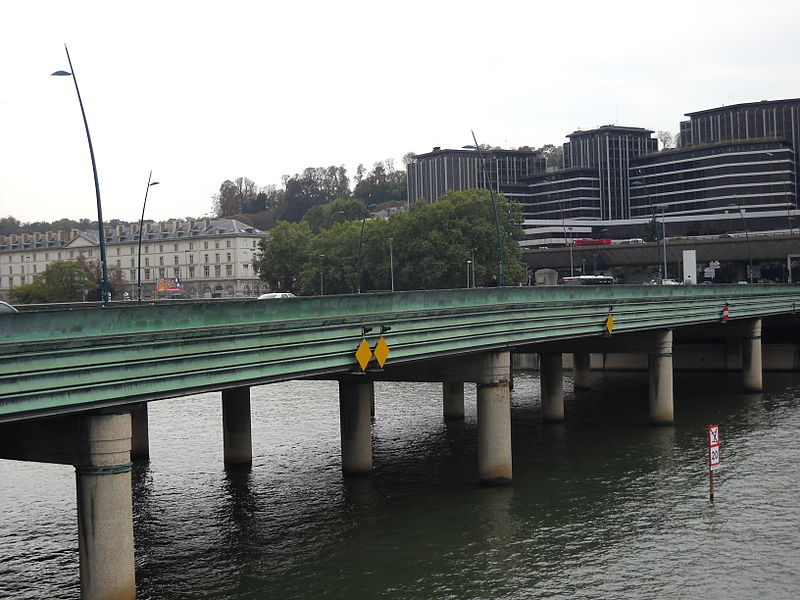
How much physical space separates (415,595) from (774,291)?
45.0m

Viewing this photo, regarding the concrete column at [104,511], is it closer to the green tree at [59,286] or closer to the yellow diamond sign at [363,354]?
the yellow diamond sign at [363,354]

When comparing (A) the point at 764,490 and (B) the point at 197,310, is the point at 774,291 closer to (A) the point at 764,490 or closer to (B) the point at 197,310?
(A) the point at 764,490

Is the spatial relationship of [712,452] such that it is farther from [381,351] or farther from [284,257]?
[284,257]

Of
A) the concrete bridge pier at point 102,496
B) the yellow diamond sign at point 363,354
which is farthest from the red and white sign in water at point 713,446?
the concrete bridge pier at point 102,496

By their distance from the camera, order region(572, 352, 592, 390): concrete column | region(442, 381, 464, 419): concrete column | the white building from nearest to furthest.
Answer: region(442, 381, 464, 419): concrete column
region(572, 352, 592, 390): concrete column
the white building

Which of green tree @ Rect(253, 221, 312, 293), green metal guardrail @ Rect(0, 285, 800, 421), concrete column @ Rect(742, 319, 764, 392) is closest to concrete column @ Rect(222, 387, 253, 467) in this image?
green metal guardrail @ Rect(0, 285, 800, 421)

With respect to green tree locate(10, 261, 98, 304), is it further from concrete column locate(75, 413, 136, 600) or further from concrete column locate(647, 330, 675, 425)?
concrete column locate(75, 413, 136, 600)

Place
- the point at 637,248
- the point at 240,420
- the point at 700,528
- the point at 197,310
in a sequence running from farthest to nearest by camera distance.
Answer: the point at 637,248, the point at 240,420, the point at 700,528, the point at 197,310

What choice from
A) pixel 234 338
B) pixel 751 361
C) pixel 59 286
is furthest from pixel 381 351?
pixel 59 286

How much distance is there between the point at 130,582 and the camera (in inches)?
739

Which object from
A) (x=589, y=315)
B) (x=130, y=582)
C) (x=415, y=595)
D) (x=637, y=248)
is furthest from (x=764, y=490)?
(x=637, y=248)

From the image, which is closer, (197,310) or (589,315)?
(197,310)

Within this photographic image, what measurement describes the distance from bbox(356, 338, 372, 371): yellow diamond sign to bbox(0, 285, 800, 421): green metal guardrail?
159mm

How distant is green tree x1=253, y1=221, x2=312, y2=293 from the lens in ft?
445
